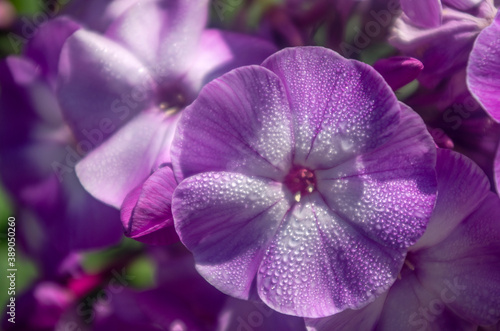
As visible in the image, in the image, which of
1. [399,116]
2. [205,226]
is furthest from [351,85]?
[205,226]

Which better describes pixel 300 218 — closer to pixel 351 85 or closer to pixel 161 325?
pixel 351 85

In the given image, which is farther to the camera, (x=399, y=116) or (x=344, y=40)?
(x=344, y=40)

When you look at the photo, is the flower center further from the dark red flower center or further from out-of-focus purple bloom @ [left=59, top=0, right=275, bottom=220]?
out-of-focus purple bloom @ [left=59, top=0, right=275, bottom=220]

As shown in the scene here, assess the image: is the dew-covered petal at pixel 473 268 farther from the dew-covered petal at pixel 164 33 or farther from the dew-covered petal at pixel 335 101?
the dew-covered petal at pixel 164 33

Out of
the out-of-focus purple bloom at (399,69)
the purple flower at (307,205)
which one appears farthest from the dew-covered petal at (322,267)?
the out-of-focus purple bloom at (399,69)

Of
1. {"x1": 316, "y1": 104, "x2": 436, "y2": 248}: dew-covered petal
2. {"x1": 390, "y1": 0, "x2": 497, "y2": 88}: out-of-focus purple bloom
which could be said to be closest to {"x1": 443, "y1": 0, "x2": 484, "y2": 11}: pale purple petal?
{"x1": 390, "y1": 0, "x2": 497, "y2": 88}: out-of-focus purple bloom

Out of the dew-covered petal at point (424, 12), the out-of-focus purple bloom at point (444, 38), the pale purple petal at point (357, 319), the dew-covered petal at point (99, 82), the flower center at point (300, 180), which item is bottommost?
the pale purple petal at point (357, 319)

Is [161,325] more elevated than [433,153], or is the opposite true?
[433,153]
